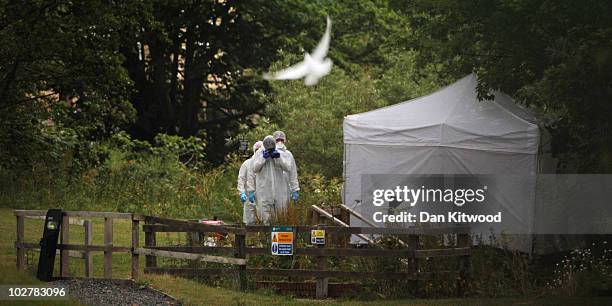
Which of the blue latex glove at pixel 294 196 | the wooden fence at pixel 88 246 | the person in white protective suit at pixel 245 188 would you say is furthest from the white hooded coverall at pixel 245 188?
the wooden fence at pixel 88 246

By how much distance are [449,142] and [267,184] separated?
3036 mm

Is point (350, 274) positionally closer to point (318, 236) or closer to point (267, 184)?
point (318, 236)

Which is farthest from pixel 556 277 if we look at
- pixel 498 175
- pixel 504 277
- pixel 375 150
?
pixel 375 150

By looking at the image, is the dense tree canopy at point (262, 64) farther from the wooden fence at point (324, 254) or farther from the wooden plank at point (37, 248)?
the wooden plank at point (37, 248)

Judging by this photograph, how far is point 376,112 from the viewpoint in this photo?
20.0m

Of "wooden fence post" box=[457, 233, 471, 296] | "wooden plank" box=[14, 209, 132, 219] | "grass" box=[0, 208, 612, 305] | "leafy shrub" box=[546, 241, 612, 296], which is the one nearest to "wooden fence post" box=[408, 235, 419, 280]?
"grass" box=[0, 208, 612, 305]

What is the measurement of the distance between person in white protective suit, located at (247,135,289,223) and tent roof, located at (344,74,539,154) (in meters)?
1.31

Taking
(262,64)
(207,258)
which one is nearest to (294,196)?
(207,258)

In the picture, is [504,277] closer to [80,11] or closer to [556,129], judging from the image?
[556,129]

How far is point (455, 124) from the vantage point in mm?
18969

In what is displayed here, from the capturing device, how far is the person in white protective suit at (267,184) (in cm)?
1938

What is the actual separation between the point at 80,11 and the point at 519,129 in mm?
9016

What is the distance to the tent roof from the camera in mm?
18484

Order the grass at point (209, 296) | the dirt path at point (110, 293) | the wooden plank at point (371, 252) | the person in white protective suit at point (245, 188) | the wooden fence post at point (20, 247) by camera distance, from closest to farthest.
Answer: the dirt path at point (110, 293)
the grass at point (209, 296)
the wooden plank at point (371, 252)
the wooden fence post at point (20, 247)
the person in white protective suit at point (245, 188)
